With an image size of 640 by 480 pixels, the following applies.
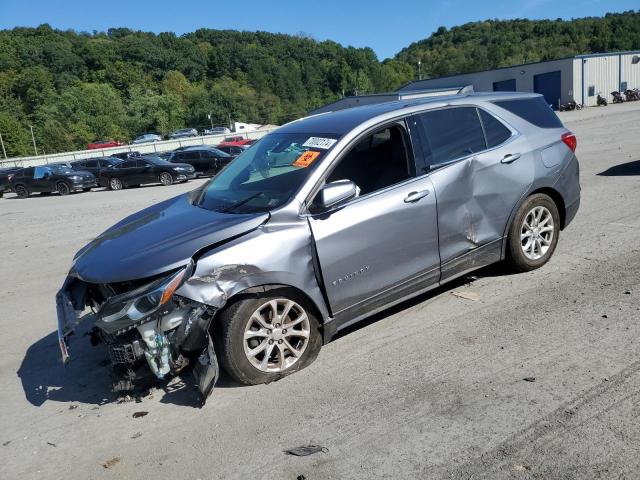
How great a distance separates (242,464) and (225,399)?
0.75 metres

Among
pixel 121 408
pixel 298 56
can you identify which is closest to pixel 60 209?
pixel 121 408

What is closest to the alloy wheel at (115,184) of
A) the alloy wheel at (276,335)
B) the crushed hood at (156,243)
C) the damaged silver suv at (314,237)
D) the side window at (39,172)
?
the side window at (39,172)

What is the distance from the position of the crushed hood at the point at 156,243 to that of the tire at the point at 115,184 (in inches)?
854

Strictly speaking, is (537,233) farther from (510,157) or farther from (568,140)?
(568,140)

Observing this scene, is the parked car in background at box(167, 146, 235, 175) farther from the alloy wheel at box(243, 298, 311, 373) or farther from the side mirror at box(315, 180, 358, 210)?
the alloy wheel at box(243, 298, 311, 373)

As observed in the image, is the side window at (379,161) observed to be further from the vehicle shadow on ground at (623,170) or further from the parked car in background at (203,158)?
the parked car in background at (203,158)

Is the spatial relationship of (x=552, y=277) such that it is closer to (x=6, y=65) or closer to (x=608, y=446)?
(x=608, y=446)

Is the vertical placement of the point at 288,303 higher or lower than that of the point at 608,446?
higher

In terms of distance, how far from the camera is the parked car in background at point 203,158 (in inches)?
1001

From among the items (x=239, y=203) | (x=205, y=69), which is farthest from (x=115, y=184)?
(x=205, y=69)

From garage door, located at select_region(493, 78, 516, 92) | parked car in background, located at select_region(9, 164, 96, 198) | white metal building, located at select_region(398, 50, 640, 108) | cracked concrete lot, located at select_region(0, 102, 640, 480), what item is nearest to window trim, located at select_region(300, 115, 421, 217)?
cracked concrete lot, located at select_region(0, 102, 640, 480)

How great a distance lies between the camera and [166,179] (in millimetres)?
23703

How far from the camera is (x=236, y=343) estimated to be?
3.65 m

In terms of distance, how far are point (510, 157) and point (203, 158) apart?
873 inches
